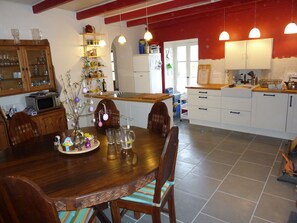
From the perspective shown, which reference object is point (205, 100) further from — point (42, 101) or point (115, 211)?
point (115, 211)

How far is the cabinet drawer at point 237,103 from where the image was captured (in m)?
4.29

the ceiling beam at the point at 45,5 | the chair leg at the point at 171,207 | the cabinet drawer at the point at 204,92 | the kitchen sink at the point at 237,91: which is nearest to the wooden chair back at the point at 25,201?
the chair leg at the point at 171,207

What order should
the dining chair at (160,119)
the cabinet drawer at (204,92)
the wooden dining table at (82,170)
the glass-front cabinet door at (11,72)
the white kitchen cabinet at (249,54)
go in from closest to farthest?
the wooden dining table at (82,170) → the dining chair at (160,119) → the glass-front cabinet door at (11,72) → the white kitchen cabinet at (249,54) → the cabinet drawer at (204,92)

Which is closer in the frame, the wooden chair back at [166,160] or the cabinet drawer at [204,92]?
the wooden chair back at [166,160]

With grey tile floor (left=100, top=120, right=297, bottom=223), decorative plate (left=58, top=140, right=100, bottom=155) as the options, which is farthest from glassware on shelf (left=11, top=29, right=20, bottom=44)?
grey tile floor (left=100, top=120, right=297, bottom=223)

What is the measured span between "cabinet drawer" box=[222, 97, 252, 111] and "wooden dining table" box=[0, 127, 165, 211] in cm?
279

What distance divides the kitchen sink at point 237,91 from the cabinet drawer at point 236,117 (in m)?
0.33

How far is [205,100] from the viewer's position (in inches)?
191

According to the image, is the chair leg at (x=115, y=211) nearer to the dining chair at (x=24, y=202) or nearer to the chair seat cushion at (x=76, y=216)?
the chair seat cushion at (x=76, y=216)

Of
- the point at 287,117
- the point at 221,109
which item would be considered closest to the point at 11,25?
the point at 221,109

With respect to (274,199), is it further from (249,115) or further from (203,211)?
(249,115)

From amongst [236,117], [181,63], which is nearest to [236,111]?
[236,117]

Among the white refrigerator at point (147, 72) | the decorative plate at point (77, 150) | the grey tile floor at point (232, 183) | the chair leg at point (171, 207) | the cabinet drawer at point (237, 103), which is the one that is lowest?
Result: the grey tile floor at point (232, 183)

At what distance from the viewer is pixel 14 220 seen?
4.05 feet
